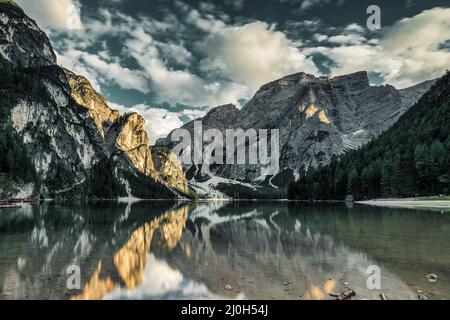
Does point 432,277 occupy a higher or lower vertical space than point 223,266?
higher

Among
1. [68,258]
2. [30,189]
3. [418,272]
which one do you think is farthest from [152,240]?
[30,189]

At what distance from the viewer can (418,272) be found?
17.7m

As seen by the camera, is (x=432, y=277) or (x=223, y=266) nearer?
(x=432, y=277)

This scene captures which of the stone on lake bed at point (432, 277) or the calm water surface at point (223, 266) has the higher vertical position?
the stone on lake bed at point (432, 277)

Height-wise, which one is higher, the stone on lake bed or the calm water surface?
the stone on lake bed

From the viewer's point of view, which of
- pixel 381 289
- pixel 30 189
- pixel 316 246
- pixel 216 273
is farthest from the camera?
pixel 30 189

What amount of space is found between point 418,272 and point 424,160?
357 feet

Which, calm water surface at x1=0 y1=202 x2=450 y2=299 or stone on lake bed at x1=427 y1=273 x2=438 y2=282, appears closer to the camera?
calm water surface at x1=0 y1=202 x2=450 y2=299

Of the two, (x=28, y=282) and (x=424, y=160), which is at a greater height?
(x=424, y=160)

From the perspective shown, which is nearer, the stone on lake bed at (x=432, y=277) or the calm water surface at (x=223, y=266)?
the calm water surface at (x=223, y=266)

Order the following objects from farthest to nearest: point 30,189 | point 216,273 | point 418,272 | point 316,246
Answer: point 30,189 → point 316,246 → point 216,273 → point 418,272
